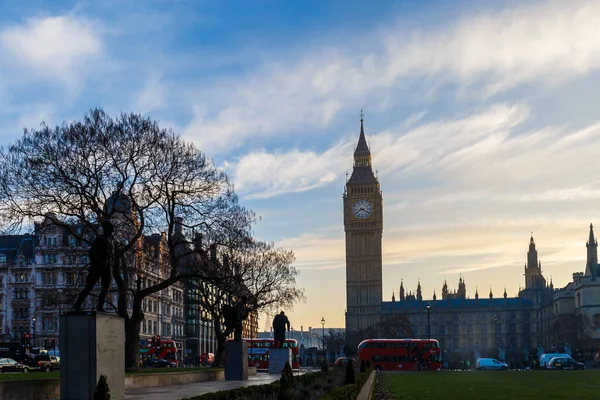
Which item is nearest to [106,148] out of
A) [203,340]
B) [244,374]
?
[244,374]

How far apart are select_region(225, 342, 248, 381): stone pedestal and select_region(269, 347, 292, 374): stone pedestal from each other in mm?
4819

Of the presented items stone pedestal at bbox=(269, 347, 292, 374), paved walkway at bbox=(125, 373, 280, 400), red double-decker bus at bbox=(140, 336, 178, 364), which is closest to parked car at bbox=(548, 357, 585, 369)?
red double-decker bus at bbox=(140, 336, 178, 364)

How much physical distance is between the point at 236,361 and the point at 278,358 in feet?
19.6

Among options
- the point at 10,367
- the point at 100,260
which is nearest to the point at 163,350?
the point at 10,367

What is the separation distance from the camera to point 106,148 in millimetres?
41312

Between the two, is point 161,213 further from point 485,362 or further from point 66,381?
point 485,362

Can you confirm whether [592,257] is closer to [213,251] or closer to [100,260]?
[213,251]

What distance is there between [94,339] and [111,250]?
2.49 meters

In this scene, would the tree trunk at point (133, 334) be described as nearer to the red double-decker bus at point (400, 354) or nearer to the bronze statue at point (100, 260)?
the bronze statue at point (100, 260)

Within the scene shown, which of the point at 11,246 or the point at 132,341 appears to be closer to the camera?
the point at 132,341

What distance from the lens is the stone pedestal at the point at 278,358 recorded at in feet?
139

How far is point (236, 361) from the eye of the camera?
1468 inches

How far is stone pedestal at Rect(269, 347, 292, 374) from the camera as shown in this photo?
42.3 metres

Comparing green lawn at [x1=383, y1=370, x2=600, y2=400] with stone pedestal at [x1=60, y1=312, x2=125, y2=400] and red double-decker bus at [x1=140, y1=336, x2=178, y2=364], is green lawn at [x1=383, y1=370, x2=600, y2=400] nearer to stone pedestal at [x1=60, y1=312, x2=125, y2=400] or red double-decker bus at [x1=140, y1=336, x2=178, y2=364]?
stone pedestal at [x1=60, y1=312, x2=125, y2=400]
